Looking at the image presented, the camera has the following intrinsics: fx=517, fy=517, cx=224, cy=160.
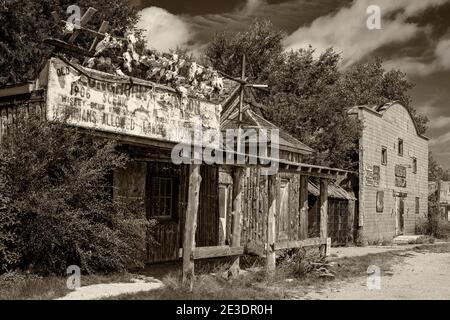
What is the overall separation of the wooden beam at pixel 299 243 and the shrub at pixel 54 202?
397 cm

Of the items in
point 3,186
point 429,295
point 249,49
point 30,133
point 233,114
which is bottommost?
point 429,295

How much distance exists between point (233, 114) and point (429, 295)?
34.6 feet

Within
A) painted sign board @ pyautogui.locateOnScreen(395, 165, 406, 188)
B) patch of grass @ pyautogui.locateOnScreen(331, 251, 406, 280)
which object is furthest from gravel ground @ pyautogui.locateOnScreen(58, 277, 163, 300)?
painted sign board @ pyautogui.locateOnScreen(395, 165, 406, 188)

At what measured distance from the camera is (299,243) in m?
13.2

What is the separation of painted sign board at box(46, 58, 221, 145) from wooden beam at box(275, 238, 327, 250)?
3.38 m

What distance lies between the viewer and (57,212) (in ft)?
30.2

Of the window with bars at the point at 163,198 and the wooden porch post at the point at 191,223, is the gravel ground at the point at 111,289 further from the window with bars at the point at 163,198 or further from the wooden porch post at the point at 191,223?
the window with bars at the point at 163,198

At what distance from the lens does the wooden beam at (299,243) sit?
1235 centimetres

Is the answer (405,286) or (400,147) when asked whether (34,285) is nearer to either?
(405,286)

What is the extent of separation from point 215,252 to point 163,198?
3.30m

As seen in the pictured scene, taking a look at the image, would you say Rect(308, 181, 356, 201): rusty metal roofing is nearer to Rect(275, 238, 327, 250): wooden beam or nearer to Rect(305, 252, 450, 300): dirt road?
Rect(305, 252, 450, 300): dirt road

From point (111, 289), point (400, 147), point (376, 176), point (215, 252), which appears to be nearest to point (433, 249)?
point (376, 176)
